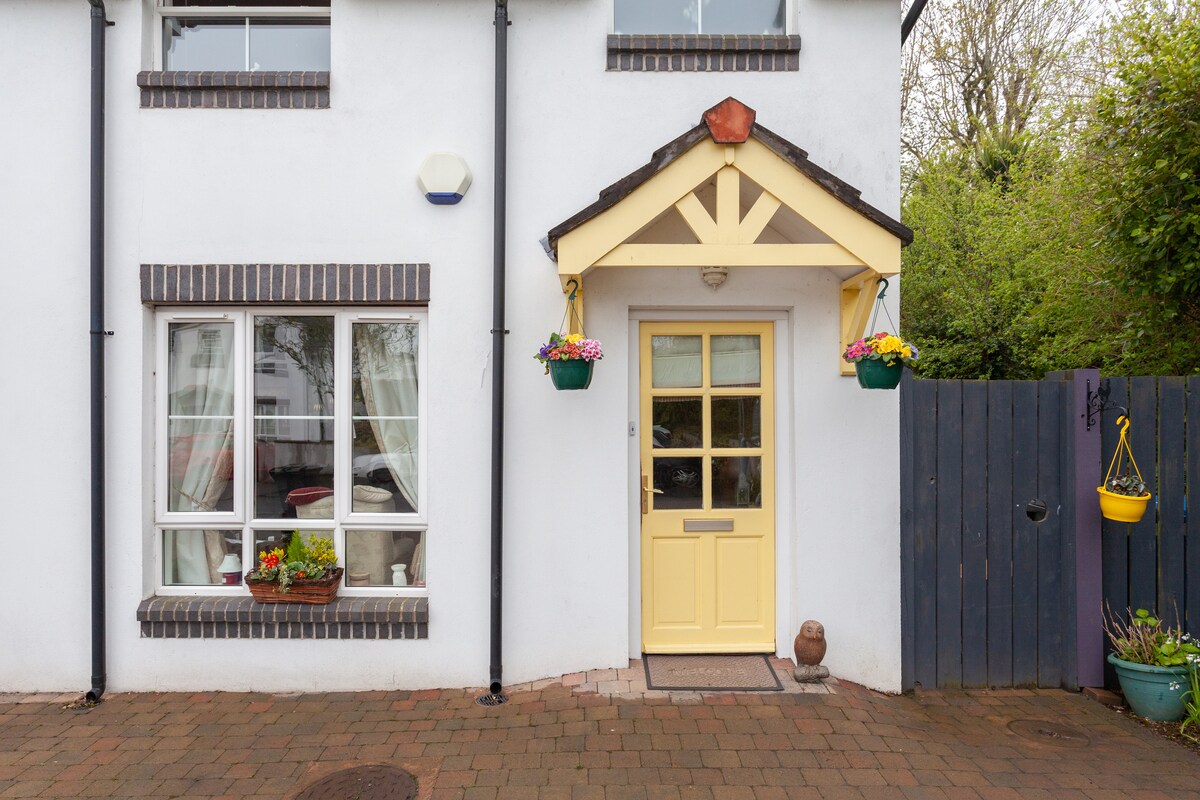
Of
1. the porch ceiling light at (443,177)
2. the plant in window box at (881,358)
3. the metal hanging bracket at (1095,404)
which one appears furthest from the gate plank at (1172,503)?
the porch ceiling light at (443,177)

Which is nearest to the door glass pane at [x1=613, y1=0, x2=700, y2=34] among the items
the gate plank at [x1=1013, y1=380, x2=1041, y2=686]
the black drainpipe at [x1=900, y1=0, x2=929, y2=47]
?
the black drainpipe at [x1=900, y1=0, x2=929, y2=47]

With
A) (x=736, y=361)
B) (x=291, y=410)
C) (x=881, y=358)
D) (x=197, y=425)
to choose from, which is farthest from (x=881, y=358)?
(x=197, y=425)

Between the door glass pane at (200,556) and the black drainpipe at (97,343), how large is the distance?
405mm

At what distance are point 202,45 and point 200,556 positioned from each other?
11.3 feet

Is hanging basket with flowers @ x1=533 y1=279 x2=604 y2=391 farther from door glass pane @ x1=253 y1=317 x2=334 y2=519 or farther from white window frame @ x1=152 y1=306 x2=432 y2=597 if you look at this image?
door glass pane @ x1=253 y1=317 x2=334 y2=519

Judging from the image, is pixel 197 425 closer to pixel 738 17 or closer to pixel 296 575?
pixel 296 575

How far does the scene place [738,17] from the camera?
16.2 ft

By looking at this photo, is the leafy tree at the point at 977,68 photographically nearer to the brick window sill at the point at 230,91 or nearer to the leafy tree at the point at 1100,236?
the leafy tree at the point at 1100,236

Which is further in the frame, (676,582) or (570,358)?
(676,582)

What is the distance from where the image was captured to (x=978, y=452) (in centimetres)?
464

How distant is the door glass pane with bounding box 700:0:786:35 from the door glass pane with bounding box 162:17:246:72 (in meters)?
3.15

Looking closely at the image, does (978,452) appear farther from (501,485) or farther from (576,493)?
(501,485)

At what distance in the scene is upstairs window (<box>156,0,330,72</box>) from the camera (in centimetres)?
490

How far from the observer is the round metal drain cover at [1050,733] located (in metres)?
3.96
